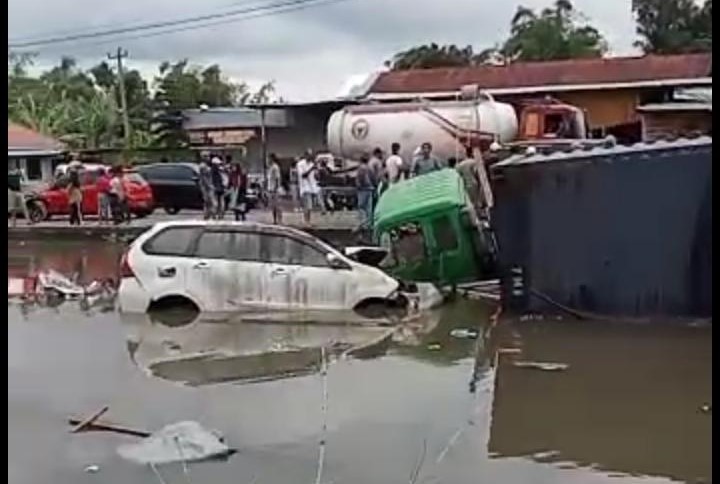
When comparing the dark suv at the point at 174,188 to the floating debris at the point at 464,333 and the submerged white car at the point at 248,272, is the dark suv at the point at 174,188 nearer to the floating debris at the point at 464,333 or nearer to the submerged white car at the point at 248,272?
the submerged white car at the point at 248,272

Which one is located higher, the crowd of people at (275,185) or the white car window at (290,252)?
the crowd of people at (275,185)

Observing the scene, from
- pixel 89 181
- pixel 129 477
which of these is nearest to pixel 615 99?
pixel 89 181

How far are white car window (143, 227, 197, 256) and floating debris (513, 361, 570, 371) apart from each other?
202 inches

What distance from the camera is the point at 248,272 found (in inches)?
669

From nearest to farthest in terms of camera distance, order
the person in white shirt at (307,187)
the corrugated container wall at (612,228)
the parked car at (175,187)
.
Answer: the corrugated container wall at (612,228), the person in white shirt at (307,187), the parked car at (175,187)

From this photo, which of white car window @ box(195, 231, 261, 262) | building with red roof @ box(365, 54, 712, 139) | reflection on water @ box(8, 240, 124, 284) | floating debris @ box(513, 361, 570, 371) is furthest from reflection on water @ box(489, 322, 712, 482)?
building with red roof @ box(365, 54, 712, 139)

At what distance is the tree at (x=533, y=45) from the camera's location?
55031 mm

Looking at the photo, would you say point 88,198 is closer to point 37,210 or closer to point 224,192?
point 37,210

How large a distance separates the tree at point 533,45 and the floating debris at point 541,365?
41084 mm

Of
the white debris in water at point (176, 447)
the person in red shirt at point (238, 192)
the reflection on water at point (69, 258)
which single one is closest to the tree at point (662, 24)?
the person in red shirt at point (238, 192)

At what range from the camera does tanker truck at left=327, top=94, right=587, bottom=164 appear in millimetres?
33156

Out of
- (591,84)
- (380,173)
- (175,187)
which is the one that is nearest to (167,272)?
(380,173)

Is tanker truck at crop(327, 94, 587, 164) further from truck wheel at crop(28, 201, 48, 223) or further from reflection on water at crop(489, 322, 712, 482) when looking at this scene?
reflection on water at crop(489, 322, 712, 482)

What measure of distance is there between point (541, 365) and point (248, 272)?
15.5 feet
